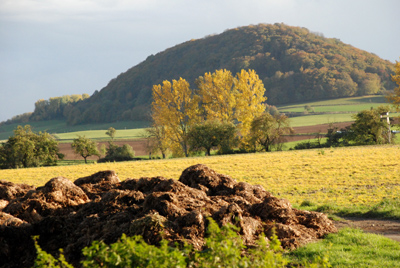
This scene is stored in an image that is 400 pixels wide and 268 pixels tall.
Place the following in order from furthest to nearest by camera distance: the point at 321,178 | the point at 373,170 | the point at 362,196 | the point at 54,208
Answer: the point at 373,170 → the point at 321,178 → the point at 362,196 → the point at 54,208

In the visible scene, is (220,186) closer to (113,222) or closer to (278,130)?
(113,222)

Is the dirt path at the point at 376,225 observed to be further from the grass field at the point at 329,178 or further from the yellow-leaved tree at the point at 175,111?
the yellow-leaved tree at the point at 175,111

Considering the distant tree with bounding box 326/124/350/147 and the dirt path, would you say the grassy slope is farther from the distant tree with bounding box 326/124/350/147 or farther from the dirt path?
the distant tree with bounding box 326/124/350/147

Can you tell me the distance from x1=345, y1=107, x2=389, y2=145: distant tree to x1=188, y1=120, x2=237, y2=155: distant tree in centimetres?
1545

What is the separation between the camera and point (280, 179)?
24.2 metres

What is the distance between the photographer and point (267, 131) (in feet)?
188

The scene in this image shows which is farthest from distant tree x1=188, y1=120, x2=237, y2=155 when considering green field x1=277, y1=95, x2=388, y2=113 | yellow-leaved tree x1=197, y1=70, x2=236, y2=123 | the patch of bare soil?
green field x1=277, y1=95, x2=388, y2=113

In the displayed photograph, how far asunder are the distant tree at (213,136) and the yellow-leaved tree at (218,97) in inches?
312

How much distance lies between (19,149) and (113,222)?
4889 centimetres

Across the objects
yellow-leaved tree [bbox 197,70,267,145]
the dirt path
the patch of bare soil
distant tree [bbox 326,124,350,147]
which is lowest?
the patch of bare soil

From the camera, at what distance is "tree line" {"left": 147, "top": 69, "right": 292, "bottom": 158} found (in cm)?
5784

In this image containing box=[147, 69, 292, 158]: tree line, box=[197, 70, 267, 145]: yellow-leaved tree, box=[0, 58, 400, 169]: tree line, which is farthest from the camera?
box=[197, 70, 267, 145]: yellow-leaved tree

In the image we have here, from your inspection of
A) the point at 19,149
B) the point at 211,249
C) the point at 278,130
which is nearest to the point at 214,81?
the point at 278,130

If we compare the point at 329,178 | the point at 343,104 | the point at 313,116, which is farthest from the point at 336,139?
the point at 343,104
